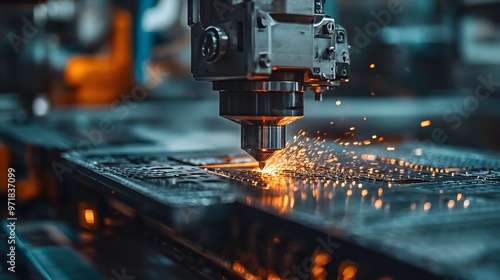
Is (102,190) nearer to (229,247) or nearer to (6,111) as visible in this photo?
(229,247)

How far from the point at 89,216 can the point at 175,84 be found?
2113 mm

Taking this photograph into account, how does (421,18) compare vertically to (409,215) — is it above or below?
above


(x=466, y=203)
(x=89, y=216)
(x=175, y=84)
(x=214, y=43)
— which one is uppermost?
(x=214, y=43)

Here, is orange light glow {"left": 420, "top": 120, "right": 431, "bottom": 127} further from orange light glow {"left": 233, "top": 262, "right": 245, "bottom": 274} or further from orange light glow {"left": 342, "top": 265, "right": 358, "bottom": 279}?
orange light glow {"left": 342, "top": 265, "right": 358, "bottom": 279}

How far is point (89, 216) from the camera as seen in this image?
1.41 meters

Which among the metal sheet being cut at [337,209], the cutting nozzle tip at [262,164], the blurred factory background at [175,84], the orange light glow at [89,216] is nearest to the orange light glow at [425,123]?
the blurred factory background at [175,84]

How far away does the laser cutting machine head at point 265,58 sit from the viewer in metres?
1.16

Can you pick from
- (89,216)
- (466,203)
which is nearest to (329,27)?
(466,203)

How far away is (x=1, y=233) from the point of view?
1646 mm

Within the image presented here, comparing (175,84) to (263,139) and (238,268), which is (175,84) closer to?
(263,139)

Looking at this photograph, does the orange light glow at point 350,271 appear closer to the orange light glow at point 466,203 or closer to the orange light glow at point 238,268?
the orange light glow at point 238,268

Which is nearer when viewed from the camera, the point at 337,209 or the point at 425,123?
the point at 337,209

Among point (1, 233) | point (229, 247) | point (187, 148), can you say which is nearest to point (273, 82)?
point (229, 247)

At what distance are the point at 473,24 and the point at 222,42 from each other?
121 inches
